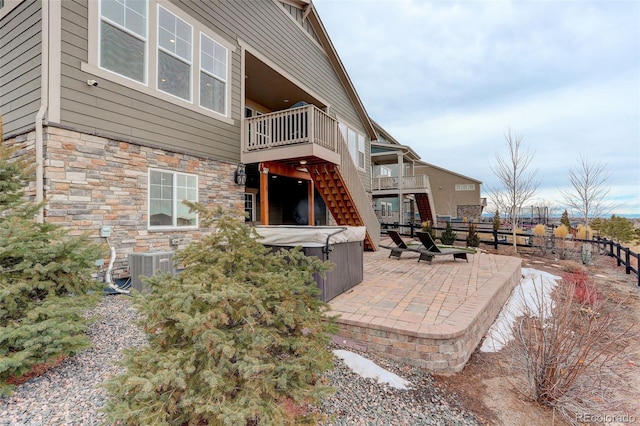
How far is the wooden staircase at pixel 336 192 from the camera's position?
8.51m

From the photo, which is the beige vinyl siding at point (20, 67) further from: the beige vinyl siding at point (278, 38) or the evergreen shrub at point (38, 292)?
the beige vinyl siding at point (278, 38)

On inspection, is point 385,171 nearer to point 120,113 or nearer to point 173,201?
point 173,201

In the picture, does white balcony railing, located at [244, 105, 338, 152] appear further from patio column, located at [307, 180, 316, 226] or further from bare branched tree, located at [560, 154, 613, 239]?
bare branched tree, located at [560, 154, 613, 239]

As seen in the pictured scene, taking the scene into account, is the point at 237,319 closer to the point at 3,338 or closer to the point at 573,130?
the point at 3,338

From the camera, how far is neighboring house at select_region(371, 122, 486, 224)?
58.4 feet

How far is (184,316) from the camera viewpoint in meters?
1.62

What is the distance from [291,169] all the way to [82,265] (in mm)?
6563

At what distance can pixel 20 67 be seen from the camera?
487cm

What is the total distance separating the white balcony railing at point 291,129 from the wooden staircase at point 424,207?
11720 mm

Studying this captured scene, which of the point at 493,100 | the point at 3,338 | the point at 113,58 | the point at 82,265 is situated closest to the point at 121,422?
the point at 3,338

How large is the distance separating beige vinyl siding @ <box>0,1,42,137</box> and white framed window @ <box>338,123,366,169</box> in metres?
9.75

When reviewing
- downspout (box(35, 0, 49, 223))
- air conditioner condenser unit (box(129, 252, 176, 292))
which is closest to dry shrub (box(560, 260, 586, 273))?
air conditioner condenser unit (box(129, 252, 176, 292))

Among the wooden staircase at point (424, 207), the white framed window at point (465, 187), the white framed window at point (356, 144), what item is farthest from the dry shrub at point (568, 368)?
the white framed window at point (465, 187)

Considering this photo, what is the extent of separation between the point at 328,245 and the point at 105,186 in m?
4.05
